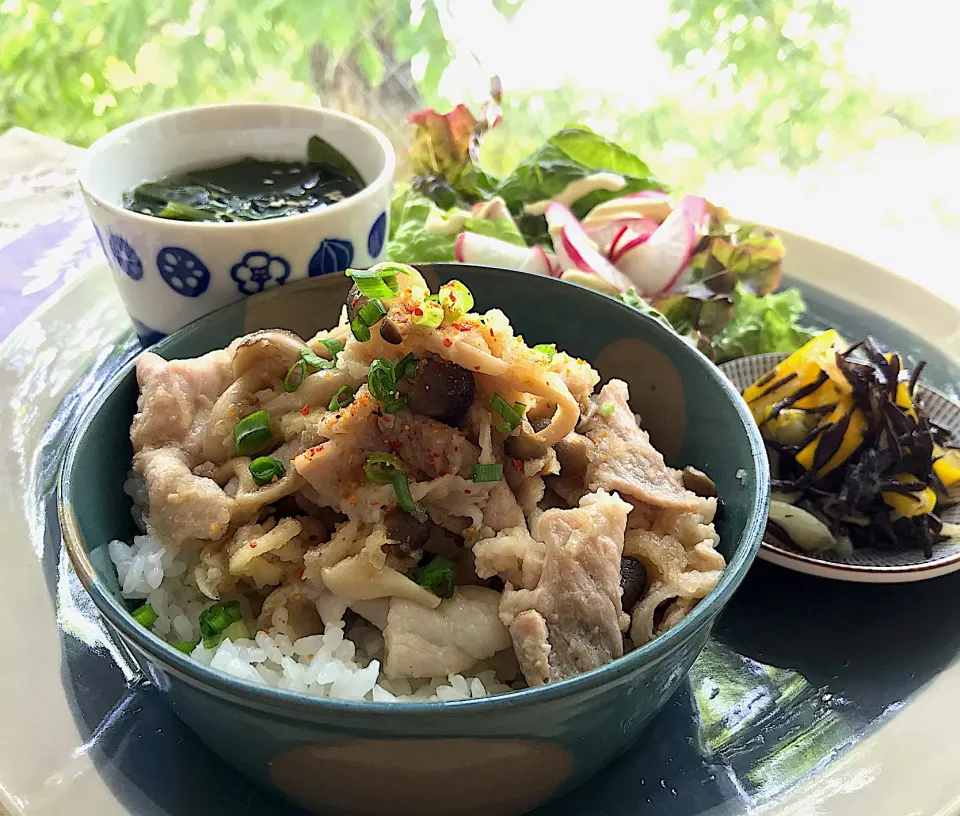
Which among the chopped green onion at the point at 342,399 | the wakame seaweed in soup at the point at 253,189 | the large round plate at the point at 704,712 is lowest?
the large round plate at the point at 704,712

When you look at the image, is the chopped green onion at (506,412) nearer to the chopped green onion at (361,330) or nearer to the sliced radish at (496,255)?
the chopped green onion at (361,330)

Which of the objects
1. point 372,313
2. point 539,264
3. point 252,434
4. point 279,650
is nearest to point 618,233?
point 539,264

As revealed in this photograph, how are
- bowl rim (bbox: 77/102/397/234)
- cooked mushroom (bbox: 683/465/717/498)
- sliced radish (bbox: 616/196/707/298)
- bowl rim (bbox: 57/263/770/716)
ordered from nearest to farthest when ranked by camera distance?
bowl rim (bbox: 57/263/770/716) → cooked mushroom (bbox: 683/465/717/498) → bowl rim (bbox: 77/102/397/234) → sliced radish (bbox: 616/196/707/298)

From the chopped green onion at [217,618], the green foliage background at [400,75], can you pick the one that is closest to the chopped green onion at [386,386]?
the chopped green onion at [217,618]

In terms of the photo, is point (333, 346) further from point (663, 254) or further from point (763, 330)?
point (763, 330)

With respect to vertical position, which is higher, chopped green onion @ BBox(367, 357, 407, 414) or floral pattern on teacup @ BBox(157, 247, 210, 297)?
chopped green onion @ BBox(367, 357, 407, 414)

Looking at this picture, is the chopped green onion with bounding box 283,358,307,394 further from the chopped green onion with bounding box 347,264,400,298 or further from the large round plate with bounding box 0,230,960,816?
the large round plate with bounding box 0,230,960,816

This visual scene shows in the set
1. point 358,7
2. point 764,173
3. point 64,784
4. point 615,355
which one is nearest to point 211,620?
point 64,784

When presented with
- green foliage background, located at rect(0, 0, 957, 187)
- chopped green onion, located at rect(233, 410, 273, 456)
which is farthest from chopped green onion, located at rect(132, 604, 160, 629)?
green foliage background, located at rect(0, 0, 957, 187)
